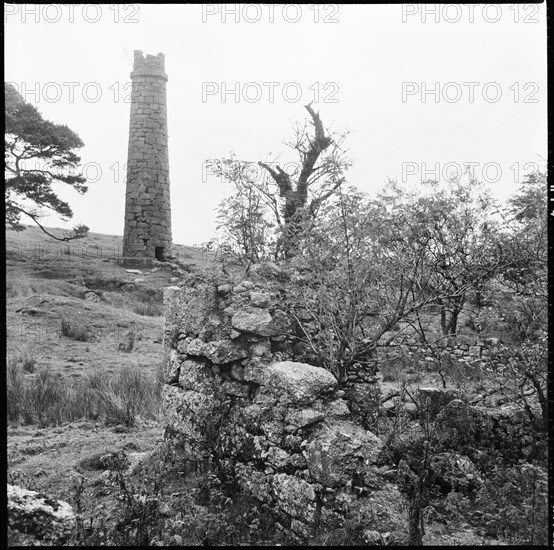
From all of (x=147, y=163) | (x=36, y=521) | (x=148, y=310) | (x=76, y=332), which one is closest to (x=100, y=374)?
(x=76, y=332)

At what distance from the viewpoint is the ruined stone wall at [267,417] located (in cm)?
366

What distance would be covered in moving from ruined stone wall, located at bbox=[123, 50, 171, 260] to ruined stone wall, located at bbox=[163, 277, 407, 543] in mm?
19164

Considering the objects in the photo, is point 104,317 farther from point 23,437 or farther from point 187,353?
point 187,353

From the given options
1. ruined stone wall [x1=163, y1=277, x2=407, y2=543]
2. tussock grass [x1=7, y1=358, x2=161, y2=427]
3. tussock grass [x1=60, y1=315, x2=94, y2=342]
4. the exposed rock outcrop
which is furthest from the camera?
tussock grass [x1=60, y1=315, x2=94, y2=342]

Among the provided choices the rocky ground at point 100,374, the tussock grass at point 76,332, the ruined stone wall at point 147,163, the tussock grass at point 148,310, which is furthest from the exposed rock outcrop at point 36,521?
the ruined stone wall at point 147,163

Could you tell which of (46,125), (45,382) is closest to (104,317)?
(45,382)

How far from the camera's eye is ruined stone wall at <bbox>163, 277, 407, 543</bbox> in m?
3.66

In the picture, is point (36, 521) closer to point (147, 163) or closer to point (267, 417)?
point (267, 417)

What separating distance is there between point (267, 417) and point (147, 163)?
21158 mm

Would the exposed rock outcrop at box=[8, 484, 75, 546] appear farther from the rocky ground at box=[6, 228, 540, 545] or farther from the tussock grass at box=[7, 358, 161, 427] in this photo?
the tussock grass at box=[7, 358, 161, 427]

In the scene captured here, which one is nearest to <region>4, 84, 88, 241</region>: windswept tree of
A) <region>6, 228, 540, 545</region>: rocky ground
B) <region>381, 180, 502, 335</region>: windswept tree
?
<region>6, 228, 540, 545</region>: rocky ground

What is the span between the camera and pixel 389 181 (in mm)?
10672

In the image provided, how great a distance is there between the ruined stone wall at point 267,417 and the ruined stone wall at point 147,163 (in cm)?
1916

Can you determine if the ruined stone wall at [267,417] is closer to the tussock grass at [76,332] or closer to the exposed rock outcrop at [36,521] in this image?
the exposed rock outcrop at [36,521]
